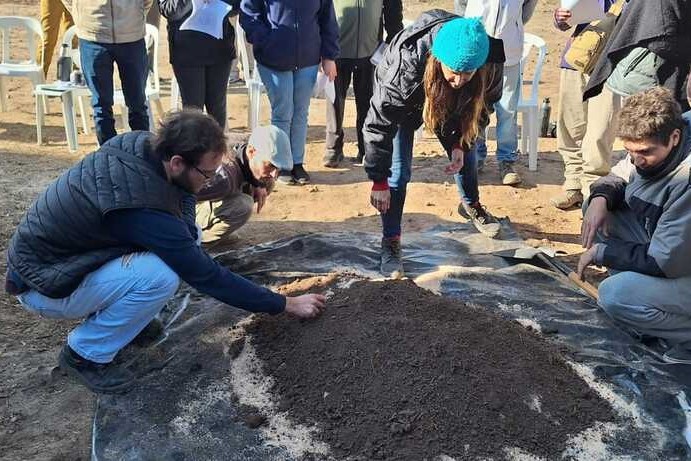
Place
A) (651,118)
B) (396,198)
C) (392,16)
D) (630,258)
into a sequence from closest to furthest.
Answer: (651,118)
(630,258)
(396,198)
(392,16)

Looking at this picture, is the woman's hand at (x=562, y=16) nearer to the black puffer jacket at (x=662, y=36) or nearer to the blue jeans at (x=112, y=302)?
the black puffer jacket at (x=662, y=36)

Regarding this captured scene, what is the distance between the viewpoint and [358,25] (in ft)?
17.2

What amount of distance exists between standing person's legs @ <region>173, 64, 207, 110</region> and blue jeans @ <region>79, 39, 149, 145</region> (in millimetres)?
269

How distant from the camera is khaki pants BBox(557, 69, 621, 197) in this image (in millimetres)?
4339

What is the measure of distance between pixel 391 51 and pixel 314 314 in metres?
1.31

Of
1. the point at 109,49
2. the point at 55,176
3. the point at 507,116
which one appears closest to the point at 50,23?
the point at 55,176

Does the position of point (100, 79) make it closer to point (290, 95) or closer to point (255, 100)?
point (290, 95)

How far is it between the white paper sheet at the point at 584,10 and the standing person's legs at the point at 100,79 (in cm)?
293

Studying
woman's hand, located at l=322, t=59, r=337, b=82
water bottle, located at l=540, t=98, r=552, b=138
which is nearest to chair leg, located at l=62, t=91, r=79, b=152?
woman's hand, located at l=322, t=59, r=337, b=82

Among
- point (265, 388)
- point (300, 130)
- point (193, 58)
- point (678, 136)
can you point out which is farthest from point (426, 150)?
point (265, 388)

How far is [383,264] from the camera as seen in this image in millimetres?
3770

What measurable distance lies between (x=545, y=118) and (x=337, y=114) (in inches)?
78.7

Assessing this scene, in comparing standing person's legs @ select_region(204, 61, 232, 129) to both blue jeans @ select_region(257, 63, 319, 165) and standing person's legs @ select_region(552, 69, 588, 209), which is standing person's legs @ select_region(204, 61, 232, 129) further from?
standing person's legs @ select_region(552, 69, 588, 209)

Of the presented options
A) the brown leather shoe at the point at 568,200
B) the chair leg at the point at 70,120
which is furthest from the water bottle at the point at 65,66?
the brown leather shoe at the point at 568,200
